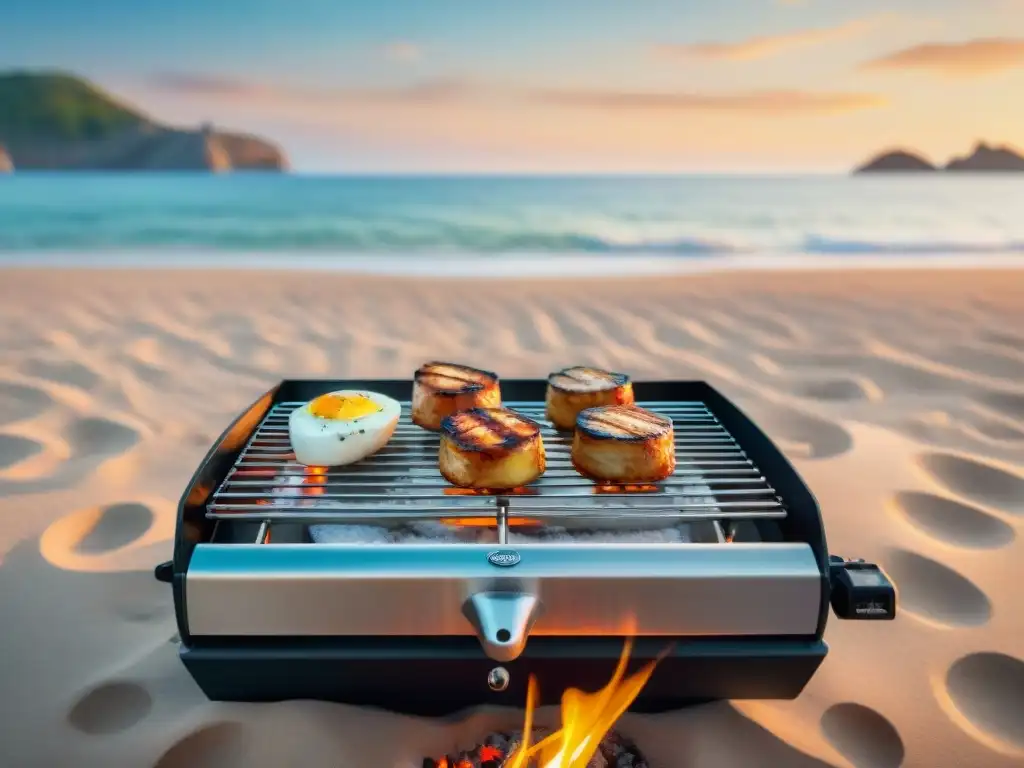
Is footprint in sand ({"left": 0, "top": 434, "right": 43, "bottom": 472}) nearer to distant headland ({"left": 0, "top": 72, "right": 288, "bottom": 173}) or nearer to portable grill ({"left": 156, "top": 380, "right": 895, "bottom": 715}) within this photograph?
portable grill ({"left": 156, "top": 380, "right": 895, "bottom": 715})

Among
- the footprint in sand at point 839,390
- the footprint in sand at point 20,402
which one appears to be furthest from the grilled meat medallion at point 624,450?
the footprint in sand at point 20,402

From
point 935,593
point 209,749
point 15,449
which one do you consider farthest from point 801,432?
point 15,449

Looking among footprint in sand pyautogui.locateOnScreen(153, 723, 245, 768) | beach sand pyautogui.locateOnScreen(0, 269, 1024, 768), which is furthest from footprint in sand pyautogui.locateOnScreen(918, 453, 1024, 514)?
footprint in sand pyautogui.locateOnScreen(153, 723, 245, 768)

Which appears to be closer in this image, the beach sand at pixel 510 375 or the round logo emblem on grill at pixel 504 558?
the round logo emblem on grill at pixel 504 558

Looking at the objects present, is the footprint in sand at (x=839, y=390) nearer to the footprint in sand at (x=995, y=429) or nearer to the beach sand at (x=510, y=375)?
the beach sand at (x=510, y=375)

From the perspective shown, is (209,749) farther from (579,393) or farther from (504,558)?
(579,393)
